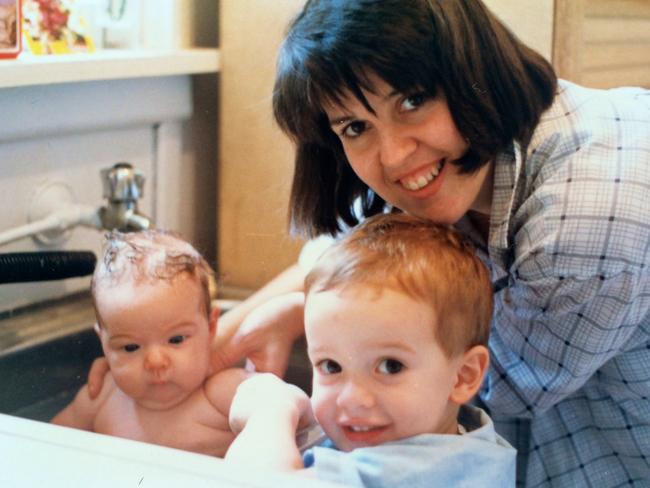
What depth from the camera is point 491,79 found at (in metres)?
0.58

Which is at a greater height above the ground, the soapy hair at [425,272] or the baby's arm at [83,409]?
the soapy hair at [425,272]

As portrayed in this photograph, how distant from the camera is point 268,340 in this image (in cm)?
63

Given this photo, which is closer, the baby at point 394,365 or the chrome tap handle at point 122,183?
the baby at point 394,365

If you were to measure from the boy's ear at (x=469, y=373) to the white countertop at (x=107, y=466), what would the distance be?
148 mm

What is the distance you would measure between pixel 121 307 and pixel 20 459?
0.19 meters

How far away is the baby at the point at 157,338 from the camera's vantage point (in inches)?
22.5

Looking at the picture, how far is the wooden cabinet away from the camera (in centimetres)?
60

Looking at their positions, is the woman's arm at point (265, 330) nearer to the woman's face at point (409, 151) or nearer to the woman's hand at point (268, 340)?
the woman's hand at point (268, 340)

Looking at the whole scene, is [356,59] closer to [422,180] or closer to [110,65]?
[422,180]

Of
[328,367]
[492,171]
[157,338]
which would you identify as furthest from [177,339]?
[492,171]

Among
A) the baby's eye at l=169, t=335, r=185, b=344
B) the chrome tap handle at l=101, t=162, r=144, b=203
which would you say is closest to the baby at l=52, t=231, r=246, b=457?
the baby's eye at l=169, t=335, r=185, b=344

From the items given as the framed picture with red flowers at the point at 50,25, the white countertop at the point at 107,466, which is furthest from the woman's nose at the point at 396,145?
the framed picture with red flowers at the point at 50,25

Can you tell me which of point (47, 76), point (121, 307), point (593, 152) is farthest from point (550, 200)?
point (47, 76)

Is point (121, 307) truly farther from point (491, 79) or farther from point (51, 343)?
point (491, 79)
